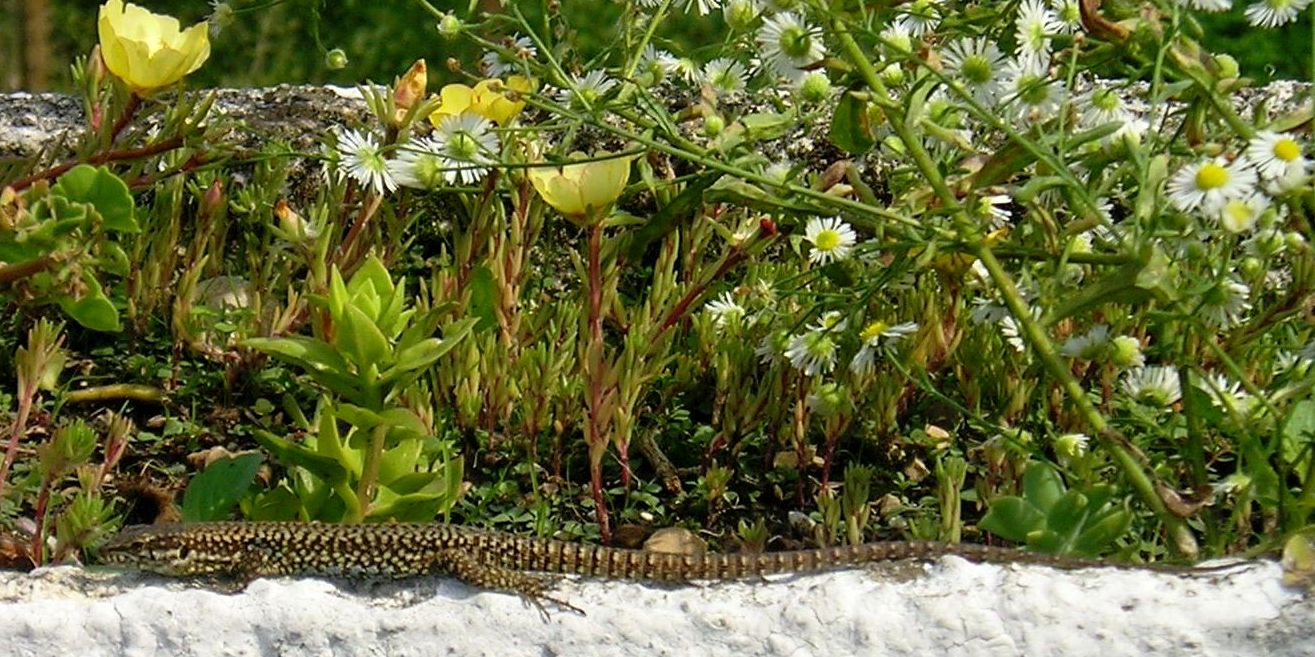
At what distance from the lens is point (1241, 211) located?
2.40 m

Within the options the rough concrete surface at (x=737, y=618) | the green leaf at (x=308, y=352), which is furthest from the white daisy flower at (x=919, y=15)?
the green leaf at (x=308, y=352)

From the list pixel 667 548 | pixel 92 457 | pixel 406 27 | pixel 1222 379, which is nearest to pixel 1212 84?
pixel 1222 379

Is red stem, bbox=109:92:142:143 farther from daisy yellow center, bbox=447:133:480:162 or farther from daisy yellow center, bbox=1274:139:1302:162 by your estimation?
daisy yellow center, bbox=1274:139:1302:162

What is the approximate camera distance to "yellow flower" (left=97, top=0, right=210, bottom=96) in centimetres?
321

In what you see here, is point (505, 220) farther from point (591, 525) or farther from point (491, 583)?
point (491, 583)

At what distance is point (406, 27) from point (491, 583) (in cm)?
552

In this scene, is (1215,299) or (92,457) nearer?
(1215,299)

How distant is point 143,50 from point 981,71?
55.8 inches

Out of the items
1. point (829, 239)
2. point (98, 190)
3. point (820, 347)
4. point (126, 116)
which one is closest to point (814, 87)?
point (829, 239)

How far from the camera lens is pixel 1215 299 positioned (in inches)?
106

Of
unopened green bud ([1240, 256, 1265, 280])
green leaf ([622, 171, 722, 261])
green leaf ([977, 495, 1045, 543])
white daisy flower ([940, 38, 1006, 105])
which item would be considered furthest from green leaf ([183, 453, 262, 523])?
unopened green bud ([1240, 256, 1265, 280])

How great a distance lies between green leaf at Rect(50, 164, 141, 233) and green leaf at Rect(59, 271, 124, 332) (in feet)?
0.37

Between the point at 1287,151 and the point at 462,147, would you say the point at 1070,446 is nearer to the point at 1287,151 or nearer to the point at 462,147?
the point at 1287,151

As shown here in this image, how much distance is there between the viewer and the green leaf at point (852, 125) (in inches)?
117
